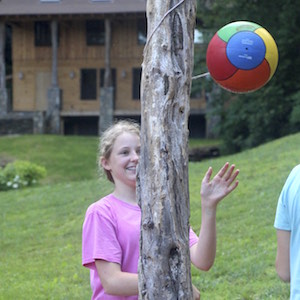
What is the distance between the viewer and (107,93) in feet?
104

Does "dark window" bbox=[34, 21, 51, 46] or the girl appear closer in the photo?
the girl

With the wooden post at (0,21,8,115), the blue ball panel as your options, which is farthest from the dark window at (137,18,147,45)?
the blue ball panel

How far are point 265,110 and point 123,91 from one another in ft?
33.6

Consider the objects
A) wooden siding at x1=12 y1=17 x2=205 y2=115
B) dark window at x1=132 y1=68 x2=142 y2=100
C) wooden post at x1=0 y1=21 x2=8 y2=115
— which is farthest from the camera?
wooden siding at x1=12 y1=17 x2=205 y2=115

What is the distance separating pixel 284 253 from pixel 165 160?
66cm

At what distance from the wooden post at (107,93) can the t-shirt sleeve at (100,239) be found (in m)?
28.7

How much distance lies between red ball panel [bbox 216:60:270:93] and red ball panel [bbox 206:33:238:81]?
0.16 ft

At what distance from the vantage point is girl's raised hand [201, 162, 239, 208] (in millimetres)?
2896

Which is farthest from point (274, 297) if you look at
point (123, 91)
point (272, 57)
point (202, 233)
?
point (123, 91)

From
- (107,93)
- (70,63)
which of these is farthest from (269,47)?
(70,63)

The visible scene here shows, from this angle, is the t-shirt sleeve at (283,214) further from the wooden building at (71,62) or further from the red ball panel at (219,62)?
the wooden building at (71,62)

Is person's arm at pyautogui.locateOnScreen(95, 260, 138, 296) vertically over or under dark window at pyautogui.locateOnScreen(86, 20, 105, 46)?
under

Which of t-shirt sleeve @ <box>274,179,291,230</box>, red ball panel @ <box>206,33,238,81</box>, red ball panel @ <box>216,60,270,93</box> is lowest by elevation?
t-shirt sleeve @ <box>274,179,291,230</box>

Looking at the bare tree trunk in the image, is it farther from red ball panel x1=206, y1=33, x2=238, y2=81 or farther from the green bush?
the green bush
